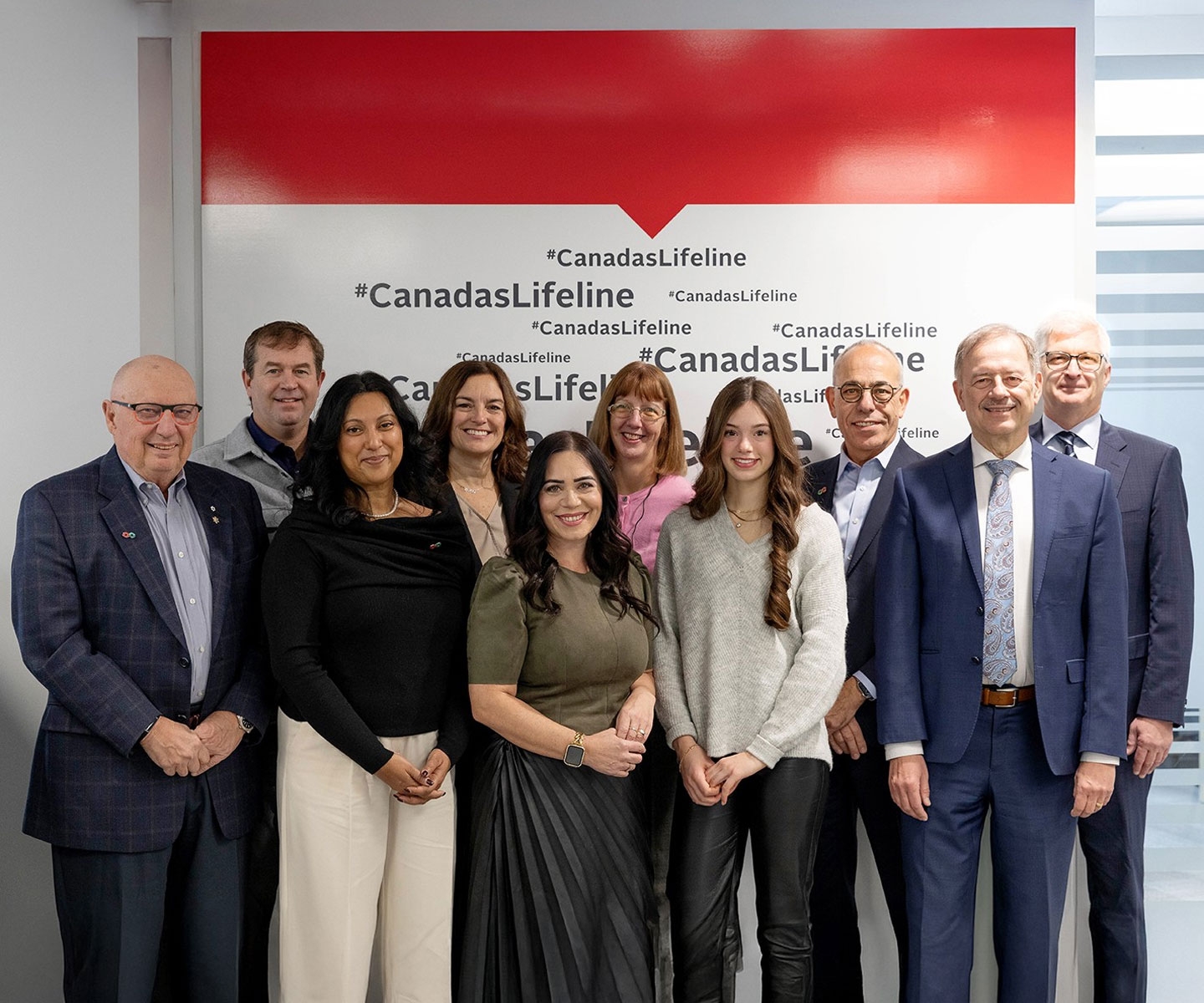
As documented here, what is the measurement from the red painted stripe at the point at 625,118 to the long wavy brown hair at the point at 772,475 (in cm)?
117

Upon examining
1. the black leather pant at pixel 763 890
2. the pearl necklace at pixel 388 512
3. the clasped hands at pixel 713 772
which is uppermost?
the pearl necklace at pixel 388 512

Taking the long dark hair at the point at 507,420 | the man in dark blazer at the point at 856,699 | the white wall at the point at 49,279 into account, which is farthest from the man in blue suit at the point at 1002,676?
the white wall at the point at 49,279

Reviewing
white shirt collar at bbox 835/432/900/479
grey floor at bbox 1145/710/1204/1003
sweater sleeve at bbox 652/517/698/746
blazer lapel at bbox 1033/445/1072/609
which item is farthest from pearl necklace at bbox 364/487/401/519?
grey floor at bbox 1145/710/1204/1003

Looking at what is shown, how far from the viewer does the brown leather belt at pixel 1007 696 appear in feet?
8.84

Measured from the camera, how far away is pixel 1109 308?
3873mm

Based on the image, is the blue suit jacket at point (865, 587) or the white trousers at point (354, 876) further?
the blue suit jacket at point (865, 587)

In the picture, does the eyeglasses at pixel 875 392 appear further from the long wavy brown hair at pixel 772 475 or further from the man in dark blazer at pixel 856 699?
the long wavy brown hair at pixel 772 475

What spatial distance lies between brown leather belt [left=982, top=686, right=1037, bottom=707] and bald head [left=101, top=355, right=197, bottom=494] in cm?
221

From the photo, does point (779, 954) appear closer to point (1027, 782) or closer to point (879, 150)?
point (1027, 782)

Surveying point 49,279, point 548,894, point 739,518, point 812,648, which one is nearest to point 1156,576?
point 812,648

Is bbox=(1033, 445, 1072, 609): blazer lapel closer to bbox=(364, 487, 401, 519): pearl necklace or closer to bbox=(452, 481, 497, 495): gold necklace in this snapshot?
bbox=(452, 481, 497, 495): gold necklace

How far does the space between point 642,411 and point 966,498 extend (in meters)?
1.02

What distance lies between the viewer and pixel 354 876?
2.52 m

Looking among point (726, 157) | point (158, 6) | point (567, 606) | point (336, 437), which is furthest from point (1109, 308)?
point (158, 6)
